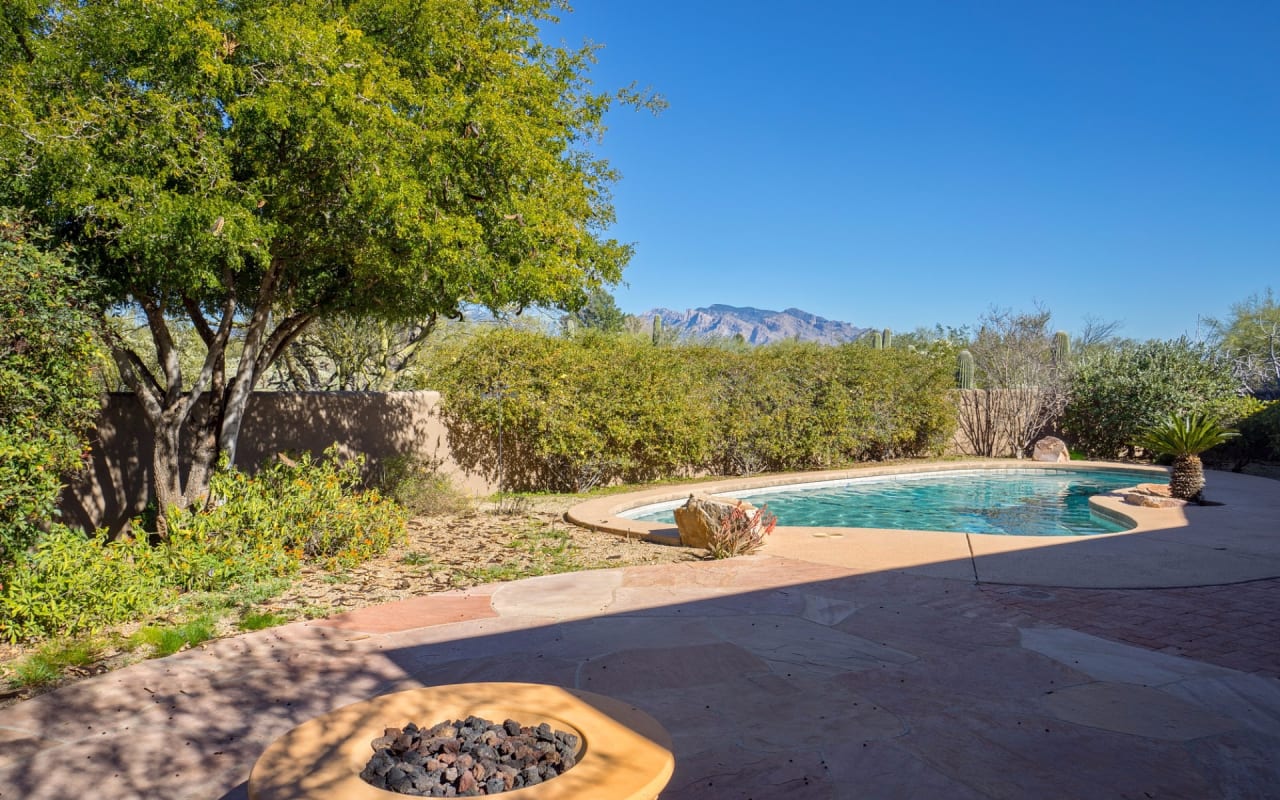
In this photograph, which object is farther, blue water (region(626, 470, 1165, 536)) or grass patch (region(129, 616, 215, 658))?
blue water (region(626, 470, 1165, 536))

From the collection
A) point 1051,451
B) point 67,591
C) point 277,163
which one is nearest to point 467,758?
point 67,591

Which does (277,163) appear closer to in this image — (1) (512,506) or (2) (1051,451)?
(1) (512,506)

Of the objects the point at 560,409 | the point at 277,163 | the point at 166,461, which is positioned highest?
the point at 277,163

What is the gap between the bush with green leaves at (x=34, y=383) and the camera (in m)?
4.56

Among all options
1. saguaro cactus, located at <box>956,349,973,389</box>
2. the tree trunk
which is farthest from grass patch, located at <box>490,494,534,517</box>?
saguaro cactus, located at <box>956,349,973,389</box>

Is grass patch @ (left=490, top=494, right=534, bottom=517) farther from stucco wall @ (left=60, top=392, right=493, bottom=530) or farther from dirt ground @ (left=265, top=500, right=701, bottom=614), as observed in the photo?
stucco wall @ (left=60, top=392, right=493, bottom=530)

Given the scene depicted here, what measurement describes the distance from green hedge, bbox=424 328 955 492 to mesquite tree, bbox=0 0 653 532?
390 centimetres

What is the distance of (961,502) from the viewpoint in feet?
42.9

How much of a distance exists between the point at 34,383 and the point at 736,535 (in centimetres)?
556

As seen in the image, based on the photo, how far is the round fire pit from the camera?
1920mm

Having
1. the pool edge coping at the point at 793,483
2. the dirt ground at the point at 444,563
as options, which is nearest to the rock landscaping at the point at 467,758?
the dirt ground at the point at 444,563

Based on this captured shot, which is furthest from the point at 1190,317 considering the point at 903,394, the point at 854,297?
the point at 854,297

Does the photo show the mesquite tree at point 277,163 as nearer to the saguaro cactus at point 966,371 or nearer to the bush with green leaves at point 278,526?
the bush with green leaves at point 278,526

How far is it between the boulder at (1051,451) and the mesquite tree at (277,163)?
1372 cm
